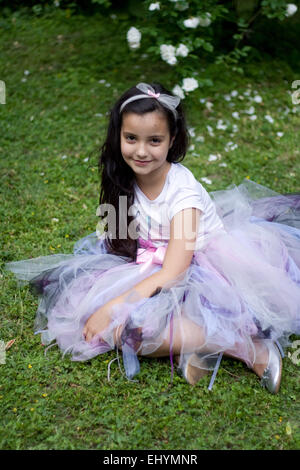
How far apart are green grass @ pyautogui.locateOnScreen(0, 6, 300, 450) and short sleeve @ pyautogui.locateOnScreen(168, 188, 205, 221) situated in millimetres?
684

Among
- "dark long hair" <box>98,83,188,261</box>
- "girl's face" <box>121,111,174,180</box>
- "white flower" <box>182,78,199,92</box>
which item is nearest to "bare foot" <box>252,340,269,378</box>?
"dark long hair" <box>98,83,188,261</box>

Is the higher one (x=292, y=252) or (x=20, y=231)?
(x=292, y=252)

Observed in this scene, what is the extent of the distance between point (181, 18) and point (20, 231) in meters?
2.03

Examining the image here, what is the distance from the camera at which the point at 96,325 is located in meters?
2.14

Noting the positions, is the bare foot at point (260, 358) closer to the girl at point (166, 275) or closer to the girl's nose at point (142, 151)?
the girl at point (166, 275)

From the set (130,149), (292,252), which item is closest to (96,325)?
(130,149)

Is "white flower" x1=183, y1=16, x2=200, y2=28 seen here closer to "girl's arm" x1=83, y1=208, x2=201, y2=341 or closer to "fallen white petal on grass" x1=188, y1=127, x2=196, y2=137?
"fallen white petal on grass" x1=188, y1=127, x2=196, y2=137

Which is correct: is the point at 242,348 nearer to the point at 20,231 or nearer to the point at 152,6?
the point at 20,231

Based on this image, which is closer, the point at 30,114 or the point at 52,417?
the point at 52,417

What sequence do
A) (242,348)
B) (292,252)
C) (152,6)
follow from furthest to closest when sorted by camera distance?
1. (152,6)
2. (292,252)
3. (242,348)

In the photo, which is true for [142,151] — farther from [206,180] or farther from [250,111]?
[250,111]

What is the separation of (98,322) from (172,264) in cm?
41

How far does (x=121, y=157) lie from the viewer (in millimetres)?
2340
